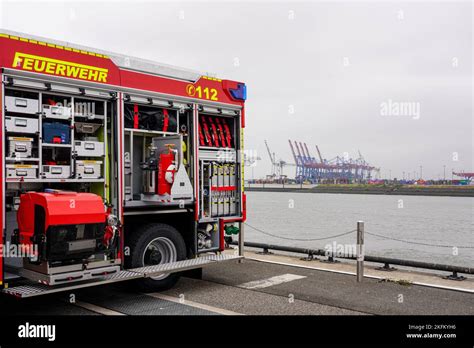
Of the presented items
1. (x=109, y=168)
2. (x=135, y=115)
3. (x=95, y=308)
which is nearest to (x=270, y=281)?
(x=95, y=308)

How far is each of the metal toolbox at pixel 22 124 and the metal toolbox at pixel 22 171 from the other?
1.34ft

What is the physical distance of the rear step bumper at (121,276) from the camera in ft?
18.5

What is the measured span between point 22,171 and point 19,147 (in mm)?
283

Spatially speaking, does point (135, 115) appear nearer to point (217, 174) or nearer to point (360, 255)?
point (217, 174)

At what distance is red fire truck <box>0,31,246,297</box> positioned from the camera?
5.77 meters

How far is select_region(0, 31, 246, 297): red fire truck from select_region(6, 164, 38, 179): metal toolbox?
1 centimetres

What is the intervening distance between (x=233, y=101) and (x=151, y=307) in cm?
397

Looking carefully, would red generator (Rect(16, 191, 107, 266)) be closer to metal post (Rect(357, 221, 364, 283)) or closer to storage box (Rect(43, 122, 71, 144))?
storage box (Rect(43, 122, 71, 144))

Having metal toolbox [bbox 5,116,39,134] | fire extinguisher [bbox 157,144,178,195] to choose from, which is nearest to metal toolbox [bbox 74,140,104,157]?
metal toolbox [bbox 5,116,39,134]

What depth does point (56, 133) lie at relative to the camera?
20.5ft
